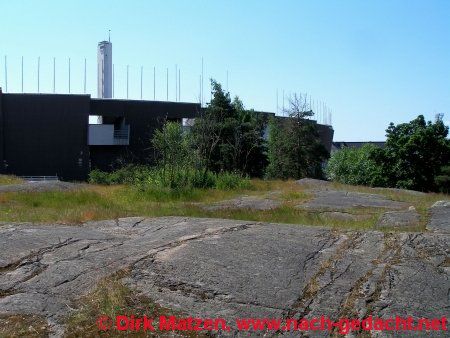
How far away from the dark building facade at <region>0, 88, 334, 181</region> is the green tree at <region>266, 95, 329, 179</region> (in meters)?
9.16

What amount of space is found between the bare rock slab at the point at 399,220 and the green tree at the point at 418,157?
22.0 meters

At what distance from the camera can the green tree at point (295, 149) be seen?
36219mm

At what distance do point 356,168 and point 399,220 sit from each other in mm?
30246

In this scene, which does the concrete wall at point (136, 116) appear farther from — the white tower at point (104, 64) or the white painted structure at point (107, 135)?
the white tower at point (104, 64)

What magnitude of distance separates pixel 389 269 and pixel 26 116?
44.3 metres

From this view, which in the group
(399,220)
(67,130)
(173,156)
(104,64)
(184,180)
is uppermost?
(104,64)

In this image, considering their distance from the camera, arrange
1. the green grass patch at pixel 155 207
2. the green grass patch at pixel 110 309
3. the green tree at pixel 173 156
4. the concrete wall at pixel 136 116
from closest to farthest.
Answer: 1. the green grass patch at pixel 110 309
2. the green grass patch at pixel 155 207
3. the green tree at pixel 173 156
4. the concrete wall at pixel 136 116

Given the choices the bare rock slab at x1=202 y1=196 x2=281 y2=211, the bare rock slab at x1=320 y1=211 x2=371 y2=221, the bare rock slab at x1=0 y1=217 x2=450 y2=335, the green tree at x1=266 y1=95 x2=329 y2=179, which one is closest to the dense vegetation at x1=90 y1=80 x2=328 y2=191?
the green tree at x1=266 y1=95 x2=329 y2=179

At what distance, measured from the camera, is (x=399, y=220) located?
8.52 m

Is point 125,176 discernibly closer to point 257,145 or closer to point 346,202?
point 346,202

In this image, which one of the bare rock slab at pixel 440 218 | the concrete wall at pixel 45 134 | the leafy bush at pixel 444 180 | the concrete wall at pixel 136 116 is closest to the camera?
the bare rock slab at pixel 440 218

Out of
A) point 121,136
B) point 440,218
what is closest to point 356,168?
point 121,136

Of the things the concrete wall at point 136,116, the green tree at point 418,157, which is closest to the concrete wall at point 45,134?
the concrete wall at point 136,116

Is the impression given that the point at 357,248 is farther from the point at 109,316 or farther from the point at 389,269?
the point at 109,316
